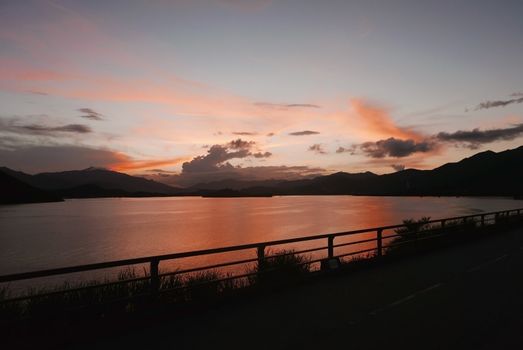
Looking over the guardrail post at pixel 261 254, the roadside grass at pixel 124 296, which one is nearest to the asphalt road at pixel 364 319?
the roadside grass at pixel 124 296

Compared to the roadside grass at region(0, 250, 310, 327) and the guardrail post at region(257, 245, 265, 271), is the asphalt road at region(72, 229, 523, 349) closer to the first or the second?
the roadside grass at region(0, 250, 310, 327)

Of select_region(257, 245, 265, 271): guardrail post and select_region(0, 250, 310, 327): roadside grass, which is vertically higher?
select_region(257, 245, 265, 271): guardrail post

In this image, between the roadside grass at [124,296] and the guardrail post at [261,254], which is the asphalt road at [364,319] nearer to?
the roadside grass at [124,296]

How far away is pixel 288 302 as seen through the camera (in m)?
8.92

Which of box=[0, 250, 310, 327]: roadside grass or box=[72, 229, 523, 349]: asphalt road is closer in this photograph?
box=[72, 229, 523, 349]: asphalt road

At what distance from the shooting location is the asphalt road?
A: 6234 millimetres

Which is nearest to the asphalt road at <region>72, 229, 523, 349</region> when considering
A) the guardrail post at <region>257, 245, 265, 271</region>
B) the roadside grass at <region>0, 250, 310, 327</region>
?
the roadside grass at <region>0, 250, 310, 327</region>

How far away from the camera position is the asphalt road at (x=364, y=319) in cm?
623

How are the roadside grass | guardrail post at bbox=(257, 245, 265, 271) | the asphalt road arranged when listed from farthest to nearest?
guardrail post at bbox=(257, 245, 265, 271), the roadside grass, the asphalt road

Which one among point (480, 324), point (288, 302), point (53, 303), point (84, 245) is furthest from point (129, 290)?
point (84, 245)

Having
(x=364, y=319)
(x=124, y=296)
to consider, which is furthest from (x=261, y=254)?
(x=364, y=319)

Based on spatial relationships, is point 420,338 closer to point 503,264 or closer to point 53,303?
point 53,303

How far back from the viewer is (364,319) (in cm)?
741

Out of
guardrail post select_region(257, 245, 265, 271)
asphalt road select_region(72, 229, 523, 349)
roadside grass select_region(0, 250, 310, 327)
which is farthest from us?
guardrail post select_region(257, 245, 265, 271)
